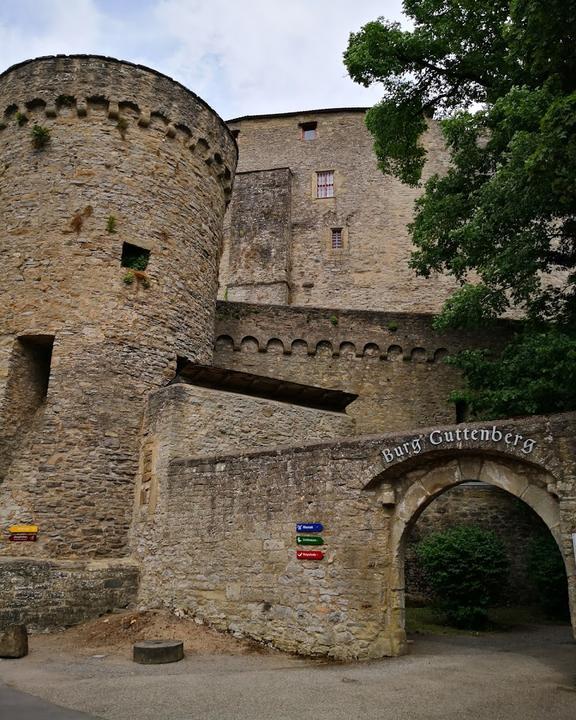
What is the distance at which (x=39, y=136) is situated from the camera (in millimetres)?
12203

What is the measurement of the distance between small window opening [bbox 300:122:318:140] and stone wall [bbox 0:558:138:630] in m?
22.7

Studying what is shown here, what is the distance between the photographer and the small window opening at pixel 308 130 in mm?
28109

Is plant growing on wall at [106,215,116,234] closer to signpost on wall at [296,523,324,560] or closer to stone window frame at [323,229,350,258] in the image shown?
signpost on wall at [296,523,324,560]

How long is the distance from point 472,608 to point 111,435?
6.79 m

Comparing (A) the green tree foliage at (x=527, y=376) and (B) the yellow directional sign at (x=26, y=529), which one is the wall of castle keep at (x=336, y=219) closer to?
(A) the green tree foliage at (x=527, y=376)

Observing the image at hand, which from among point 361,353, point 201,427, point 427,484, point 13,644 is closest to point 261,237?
point 361,353

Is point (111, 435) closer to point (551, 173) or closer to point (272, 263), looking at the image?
point (551, 173)

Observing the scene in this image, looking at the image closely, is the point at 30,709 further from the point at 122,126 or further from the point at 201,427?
the point at 122,126

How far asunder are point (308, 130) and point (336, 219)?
15.8ft

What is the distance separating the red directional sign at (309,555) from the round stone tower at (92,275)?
3.70 m

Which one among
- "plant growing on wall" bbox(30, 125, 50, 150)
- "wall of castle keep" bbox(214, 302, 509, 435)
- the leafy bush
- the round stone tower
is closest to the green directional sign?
the round stone tower

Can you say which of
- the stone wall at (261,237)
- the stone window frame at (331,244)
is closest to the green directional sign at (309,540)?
the stone wall at (261,237)

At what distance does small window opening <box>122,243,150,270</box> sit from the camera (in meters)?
12.0

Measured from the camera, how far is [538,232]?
11.8m
